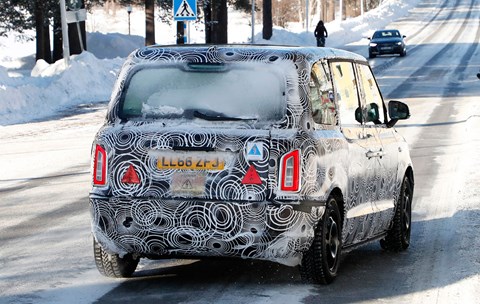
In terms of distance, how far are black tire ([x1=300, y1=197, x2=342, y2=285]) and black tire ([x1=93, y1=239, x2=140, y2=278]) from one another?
121 cm

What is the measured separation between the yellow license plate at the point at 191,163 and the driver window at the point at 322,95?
79cm

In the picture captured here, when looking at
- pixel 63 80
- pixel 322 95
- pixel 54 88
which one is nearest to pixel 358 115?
pixel 322 95

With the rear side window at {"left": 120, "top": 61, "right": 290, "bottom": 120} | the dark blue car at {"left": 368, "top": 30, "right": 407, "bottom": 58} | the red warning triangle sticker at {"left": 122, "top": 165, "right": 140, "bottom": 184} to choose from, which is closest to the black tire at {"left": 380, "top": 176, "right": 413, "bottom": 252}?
the rear side window at {"left": 120, "top": 61, "right": 290, "bottom": 120}

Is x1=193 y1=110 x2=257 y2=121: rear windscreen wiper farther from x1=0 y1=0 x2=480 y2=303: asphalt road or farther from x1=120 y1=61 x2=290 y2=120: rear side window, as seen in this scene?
x1=0 y1=0 x2=480 y2=303: asphalt road

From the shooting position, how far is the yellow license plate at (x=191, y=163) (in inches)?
308

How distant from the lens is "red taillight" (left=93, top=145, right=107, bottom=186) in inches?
316

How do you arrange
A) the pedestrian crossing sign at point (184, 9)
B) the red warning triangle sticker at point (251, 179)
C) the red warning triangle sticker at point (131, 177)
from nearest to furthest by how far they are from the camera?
the red warning triangle sticker at point (251, 179) → the red warning triangle sticker at point (131, 177) → the pedestrian crossing sign at point (184, 9)

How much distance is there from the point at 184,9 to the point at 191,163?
61.2ft

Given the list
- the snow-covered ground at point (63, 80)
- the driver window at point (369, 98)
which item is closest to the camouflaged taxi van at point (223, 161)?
the driver window at point (369, 98)

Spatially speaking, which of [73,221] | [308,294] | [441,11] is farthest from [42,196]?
[441,11]

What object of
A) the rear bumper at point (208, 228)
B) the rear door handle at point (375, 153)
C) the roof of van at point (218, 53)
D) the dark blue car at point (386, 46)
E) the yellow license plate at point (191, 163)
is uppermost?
the roof of van at point (218, 53)

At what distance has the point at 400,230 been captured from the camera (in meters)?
10.0

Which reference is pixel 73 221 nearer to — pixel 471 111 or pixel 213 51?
pixel 213 51

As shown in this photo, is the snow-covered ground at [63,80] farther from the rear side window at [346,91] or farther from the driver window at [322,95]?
the driver window at [322,95]
